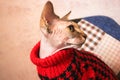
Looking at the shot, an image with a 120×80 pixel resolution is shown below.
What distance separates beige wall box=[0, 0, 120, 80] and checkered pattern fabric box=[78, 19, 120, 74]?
226 mm

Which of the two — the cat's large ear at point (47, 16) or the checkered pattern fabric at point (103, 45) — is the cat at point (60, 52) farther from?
the checkered pattern fabric at point (103, 45)

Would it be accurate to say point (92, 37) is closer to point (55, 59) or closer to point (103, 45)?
point (103, 45)

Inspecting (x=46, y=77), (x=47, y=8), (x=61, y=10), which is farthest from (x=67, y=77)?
(x=61, y=10)

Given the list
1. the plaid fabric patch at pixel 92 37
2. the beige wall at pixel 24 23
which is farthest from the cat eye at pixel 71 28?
the beige wall at pixel 24 23

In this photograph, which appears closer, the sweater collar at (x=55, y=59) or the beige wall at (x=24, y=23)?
the sweater collar at (x=55, y=59)

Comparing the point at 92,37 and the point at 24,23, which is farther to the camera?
the point at 24,23

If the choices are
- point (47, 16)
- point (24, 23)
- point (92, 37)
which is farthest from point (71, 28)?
point (24, 23)

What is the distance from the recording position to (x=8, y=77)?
1451mm

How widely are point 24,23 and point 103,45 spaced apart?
0.47 meters

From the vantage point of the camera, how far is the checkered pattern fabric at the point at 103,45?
1.14 meters

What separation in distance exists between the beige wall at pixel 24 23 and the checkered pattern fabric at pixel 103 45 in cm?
23

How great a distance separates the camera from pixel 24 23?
1.39 metres

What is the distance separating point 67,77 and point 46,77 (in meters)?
0.07

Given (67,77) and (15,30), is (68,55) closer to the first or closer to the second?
(67,77)
